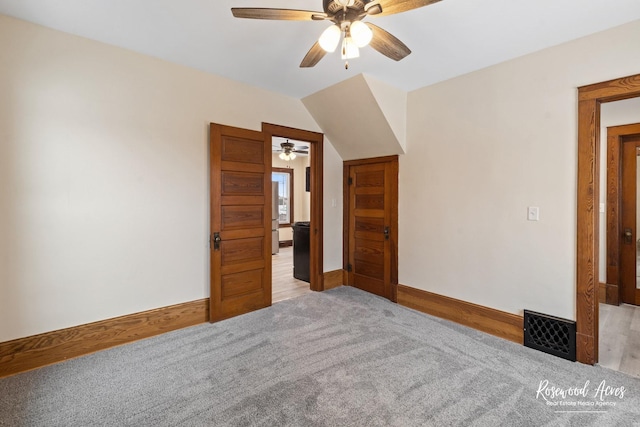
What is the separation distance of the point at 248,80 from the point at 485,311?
139 inches

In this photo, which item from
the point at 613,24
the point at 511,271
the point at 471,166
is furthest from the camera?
the point at 471,166

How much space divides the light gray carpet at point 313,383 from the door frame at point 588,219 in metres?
0.27

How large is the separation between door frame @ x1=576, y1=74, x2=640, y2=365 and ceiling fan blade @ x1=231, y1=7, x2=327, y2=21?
225 centimetres

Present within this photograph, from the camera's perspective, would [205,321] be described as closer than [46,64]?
No

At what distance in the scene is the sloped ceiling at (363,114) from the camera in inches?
136

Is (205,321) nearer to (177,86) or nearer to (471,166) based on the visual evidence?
(177,86)

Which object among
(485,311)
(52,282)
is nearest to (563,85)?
(485,311)

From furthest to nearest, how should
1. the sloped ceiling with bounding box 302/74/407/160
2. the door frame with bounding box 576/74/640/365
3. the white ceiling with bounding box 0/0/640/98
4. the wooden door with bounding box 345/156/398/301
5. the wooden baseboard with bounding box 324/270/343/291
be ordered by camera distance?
the wooden baseboard with bounding box 324/270/343/291 → the wooden door with bounding box 345/156/398/301 → the sloped ceiling with bounding box 302/74/407/160 → the door frame with bounding box 576/74/640/365 → the white ceiling with bounding box 0/0/640/98

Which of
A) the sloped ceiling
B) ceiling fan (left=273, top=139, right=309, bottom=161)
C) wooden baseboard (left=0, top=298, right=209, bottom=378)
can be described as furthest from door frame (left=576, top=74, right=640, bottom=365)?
ceiling fan (left=273, top=139, right=309, bottom=161)

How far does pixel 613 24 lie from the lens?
7.45ft

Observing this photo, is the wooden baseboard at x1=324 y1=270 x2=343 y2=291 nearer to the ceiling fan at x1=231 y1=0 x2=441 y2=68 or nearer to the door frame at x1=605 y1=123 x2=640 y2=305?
the ceiling fan at x1=231 y1=0 x2=441 y2=68

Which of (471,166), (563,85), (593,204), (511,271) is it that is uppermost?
(563,85)

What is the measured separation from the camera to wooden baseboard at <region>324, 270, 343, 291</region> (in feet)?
14.6

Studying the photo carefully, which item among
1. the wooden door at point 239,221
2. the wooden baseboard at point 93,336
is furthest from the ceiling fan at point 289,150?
the wooden baseboard at point 93,336
